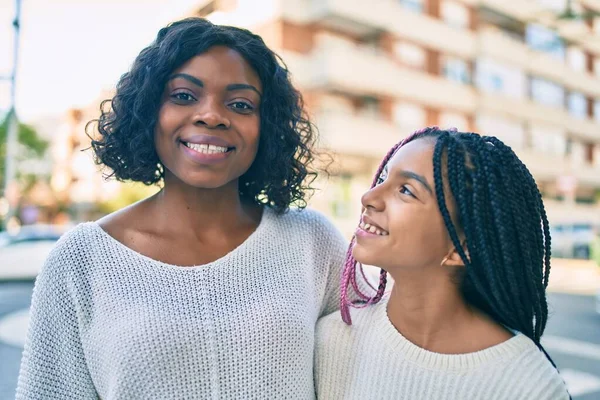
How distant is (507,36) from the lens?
2486cm

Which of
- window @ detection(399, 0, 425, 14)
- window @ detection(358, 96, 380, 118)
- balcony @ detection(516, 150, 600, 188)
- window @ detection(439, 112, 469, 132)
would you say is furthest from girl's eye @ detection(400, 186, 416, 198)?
balcony @ detection(516, 150, 600, 188)

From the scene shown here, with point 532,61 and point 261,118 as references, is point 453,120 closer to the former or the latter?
point 532,61

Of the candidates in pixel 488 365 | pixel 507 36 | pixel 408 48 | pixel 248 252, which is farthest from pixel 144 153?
pixel 507 36

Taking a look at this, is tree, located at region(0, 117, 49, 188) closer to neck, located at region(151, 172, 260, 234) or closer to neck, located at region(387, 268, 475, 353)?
neck, located at region(151, 172, 260, 234)

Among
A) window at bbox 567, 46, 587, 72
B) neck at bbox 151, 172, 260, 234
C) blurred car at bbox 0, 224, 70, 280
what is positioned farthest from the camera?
window at bbox 567, 46, 587, 72

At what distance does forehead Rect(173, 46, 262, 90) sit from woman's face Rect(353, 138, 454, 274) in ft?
1.95

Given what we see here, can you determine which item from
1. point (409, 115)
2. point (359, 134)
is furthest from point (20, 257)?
point (409, 115)

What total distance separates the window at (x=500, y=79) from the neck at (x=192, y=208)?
22180mm

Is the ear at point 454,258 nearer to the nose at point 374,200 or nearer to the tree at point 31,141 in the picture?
the nose at point 374,200

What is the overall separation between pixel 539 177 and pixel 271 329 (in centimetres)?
2685

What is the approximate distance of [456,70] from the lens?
22016mm

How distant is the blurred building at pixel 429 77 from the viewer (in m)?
17.5

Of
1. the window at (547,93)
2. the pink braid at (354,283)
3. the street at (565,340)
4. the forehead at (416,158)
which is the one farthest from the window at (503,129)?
the forehead at (416,158)

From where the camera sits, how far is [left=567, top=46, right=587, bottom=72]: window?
2925 centimetres
